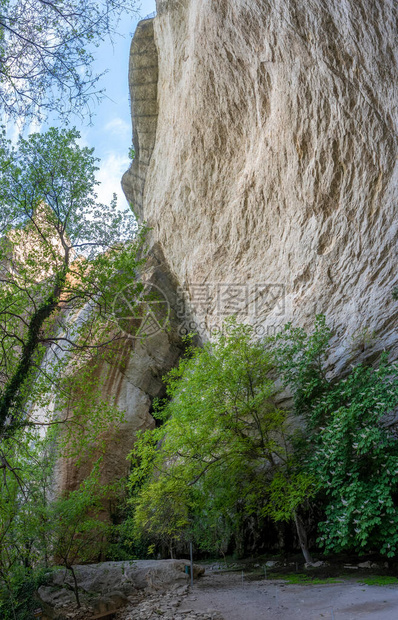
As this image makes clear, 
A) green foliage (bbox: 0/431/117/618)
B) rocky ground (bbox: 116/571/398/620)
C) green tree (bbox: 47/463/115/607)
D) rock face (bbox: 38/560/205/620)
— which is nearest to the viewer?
rocky ground (bbox: 116/571/398/620)

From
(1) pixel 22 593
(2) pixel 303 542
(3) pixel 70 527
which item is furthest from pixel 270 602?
(1) pixel 22 593

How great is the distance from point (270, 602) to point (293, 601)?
441mm

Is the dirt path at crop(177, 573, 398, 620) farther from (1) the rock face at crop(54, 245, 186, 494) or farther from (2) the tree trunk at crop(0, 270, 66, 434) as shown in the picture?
(1) the rock face at crop(54, 245, 186, 494)

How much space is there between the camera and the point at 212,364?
409 inches

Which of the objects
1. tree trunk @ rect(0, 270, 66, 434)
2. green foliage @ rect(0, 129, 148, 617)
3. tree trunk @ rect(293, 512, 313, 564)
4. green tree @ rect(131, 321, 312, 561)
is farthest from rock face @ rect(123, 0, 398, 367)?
tree trunk @ rect(0, 270, 66, 434)

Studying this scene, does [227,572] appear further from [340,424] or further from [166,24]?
[166,24]

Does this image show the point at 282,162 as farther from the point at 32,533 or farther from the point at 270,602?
the point at 32,533

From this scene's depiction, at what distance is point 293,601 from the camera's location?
Answer: 22.8ft

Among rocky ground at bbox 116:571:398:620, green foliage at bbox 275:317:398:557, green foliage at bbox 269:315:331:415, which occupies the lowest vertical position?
rocky ground at bbox 116:571:398:620

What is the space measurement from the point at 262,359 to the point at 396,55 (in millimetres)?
6655

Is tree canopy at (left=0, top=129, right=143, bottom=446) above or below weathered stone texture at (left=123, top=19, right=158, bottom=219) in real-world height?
below

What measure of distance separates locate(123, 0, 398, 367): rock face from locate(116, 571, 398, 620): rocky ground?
455cm

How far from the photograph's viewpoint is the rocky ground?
19.6ft

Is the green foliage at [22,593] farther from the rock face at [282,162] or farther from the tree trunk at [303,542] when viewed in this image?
the rock face at [282,162]
